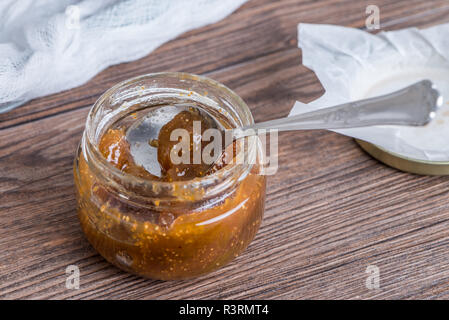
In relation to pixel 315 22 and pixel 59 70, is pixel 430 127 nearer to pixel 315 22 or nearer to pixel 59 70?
pixel 315 22

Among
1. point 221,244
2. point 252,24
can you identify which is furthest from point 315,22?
point 221,244

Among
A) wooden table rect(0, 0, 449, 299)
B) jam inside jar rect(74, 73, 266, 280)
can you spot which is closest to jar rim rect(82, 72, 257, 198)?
jam inside jar rect(74, 73, 266, 280)

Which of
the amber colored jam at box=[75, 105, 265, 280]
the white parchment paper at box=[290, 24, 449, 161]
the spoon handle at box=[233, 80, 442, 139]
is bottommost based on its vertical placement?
the amber colored jam at box=[75, 105, 265, 280]

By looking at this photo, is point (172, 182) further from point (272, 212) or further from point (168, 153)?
point (272, 212)

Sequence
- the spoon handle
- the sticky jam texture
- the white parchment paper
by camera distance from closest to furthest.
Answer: the spoon handle
the sticky jam texture
the white parchment paper

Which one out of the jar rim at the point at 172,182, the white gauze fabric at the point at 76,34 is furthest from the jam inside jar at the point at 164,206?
the white gauze fabric at the point at 76,34

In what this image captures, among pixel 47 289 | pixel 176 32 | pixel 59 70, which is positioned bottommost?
pixel 47 289

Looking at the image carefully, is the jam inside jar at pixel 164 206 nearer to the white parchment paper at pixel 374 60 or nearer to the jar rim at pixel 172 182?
the jar rim at pixel 172 182

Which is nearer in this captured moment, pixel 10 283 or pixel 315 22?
pixel 10 283

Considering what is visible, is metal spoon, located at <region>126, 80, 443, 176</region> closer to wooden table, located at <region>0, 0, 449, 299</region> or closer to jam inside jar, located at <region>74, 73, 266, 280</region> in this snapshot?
jam inside jar, located at <region>74, 73, 266, 280</region>
